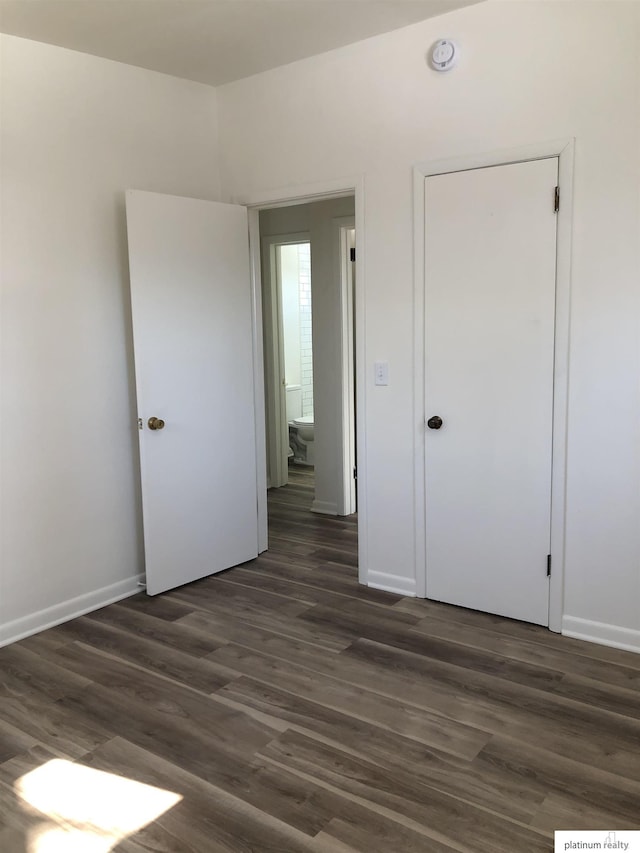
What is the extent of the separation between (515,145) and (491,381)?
1.01 m

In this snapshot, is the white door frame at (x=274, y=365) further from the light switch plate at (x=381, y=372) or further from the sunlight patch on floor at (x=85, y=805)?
the sunlight patch on floor at (x=85, y=805)

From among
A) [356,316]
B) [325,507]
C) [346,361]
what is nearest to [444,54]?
[356,316]

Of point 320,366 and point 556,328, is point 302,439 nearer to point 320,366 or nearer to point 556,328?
point 320,366

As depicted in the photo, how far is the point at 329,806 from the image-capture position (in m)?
2.09

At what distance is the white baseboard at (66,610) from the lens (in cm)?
325

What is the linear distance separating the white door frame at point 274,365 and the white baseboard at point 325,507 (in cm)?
86

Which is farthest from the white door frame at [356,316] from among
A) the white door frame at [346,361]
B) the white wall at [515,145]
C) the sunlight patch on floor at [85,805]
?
the sunlight patch on floor at [85,805]

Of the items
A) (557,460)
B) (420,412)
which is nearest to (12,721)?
(420,412)

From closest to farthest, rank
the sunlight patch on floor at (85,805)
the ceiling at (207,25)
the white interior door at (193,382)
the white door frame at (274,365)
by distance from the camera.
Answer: the sunlight patch on floor at (85,805) → the ceiling at (207,25) → the white interior door at (193,382) → the white door frame at (274,365)

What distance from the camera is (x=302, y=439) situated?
669cm

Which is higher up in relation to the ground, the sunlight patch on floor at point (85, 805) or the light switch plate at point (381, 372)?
the light switch plate at point (381, 372)

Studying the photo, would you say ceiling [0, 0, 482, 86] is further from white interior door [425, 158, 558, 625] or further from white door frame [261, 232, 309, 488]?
white door frame [261, 232, 309, 488]

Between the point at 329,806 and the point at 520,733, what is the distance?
2.40ft

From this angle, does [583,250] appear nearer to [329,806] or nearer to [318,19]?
[318,19]
